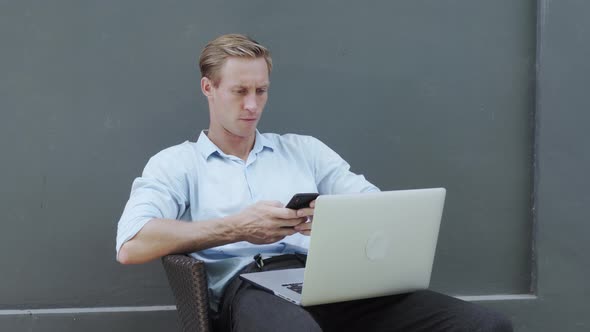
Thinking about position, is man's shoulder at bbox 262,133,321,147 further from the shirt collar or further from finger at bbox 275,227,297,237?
finger at bbox 275,227,297,237

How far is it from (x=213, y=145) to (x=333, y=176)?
0.52m

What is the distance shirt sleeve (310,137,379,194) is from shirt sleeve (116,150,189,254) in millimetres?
591

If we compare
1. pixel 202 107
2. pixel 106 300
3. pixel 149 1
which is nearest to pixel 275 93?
pixel 202 107

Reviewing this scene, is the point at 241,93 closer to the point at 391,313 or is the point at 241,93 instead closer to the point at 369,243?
the point at 369,243

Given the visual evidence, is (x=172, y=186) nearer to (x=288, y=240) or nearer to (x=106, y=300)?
(x=288, y=240)

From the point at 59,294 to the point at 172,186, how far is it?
97cm

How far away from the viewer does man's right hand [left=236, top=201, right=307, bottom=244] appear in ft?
8.86

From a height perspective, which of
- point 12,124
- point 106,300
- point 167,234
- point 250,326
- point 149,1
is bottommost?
point 106,300

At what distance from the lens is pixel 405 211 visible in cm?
263

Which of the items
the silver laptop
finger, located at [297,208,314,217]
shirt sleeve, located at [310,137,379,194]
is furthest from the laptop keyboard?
shirt sleeve, located at [310,137,379,194]

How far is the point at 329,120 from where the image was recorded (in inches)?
147

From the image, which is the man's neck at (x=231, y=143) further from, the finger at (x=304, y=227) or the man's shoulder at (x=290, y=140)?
the finger at (x=304, y=227)

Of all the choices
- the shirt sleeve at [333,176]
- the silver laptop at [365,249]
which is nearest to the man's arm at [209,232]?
the silver laptop at [365,249]

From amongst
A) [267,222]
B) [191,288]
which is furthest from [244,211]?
[191,288]
